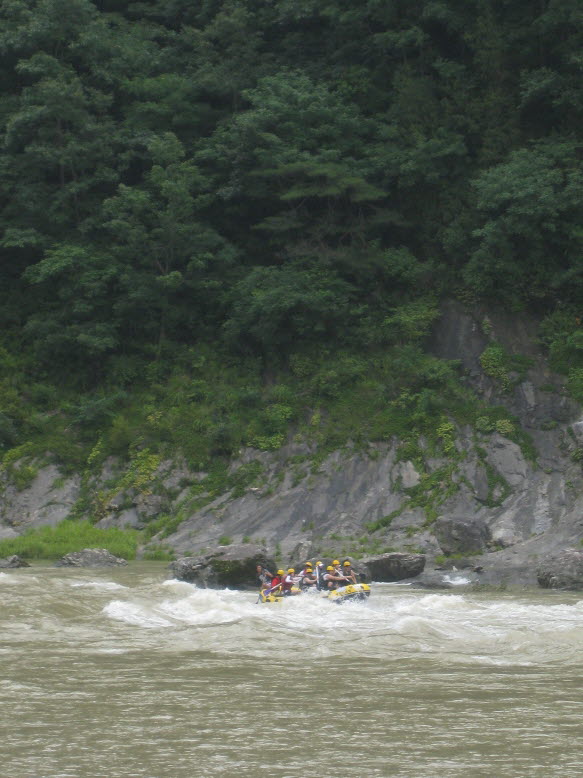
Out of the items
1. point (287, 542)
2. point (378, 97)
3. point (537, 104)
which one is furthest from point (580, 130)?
point (287, 542)

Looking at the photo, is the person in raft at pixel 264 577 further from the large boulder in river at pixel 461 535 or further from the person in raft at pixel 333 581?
the large boulder in river at pixel 461 535

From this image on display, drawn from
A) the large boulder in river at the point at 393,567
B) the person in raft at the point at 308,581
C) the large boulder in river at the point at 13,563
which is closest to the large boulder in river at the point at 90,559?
the large boulder in river at the point at 13,563

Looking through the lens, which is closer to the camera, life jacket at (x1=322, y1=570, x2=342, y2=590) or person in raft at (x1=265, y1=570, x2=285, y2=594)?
person in raft at (x1=265, y1=570, x2=285, y2=594)

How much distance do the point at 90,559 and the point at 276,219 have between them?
1313 centimetres

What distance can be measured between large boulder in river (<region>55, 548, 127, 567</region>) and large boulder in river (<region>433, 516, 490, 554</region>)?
26.1 ft

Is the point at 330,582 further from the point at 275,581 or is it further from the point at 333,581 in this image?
the point at 275,581

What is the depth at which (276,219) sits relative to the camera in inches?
1238

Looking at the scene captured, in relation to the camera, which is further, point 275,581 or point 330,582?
point 275,581

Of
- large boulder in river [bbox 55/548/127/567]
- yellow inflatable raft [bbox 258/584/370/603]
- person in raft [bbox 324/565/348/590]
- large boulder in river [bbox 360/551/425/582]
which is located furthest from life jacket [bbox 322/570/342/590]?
large boulder in river [bbox 55/548/127/567]

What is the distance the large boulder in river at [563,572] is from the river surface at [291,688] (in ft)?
6.50

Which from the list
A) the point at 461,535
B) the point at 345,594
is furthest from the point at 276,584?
the point at 461,535

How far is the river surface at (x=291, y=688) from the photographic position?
26.7 ft

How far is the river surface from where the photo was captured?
814 cm

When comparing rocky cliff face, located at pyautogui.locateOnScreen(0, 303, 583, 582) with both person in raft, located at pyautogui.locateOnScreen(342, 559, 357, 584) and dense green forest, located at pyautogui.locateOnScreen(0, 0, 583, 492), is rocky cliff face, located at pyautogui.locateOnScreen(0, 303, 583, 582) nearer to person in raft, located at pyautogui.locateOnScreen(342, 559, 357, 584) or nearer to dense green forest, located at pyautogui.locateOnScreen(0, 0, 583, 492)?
dense green forest, located at pyautogui.locateOnScreen(0, 0, 583, 492)
